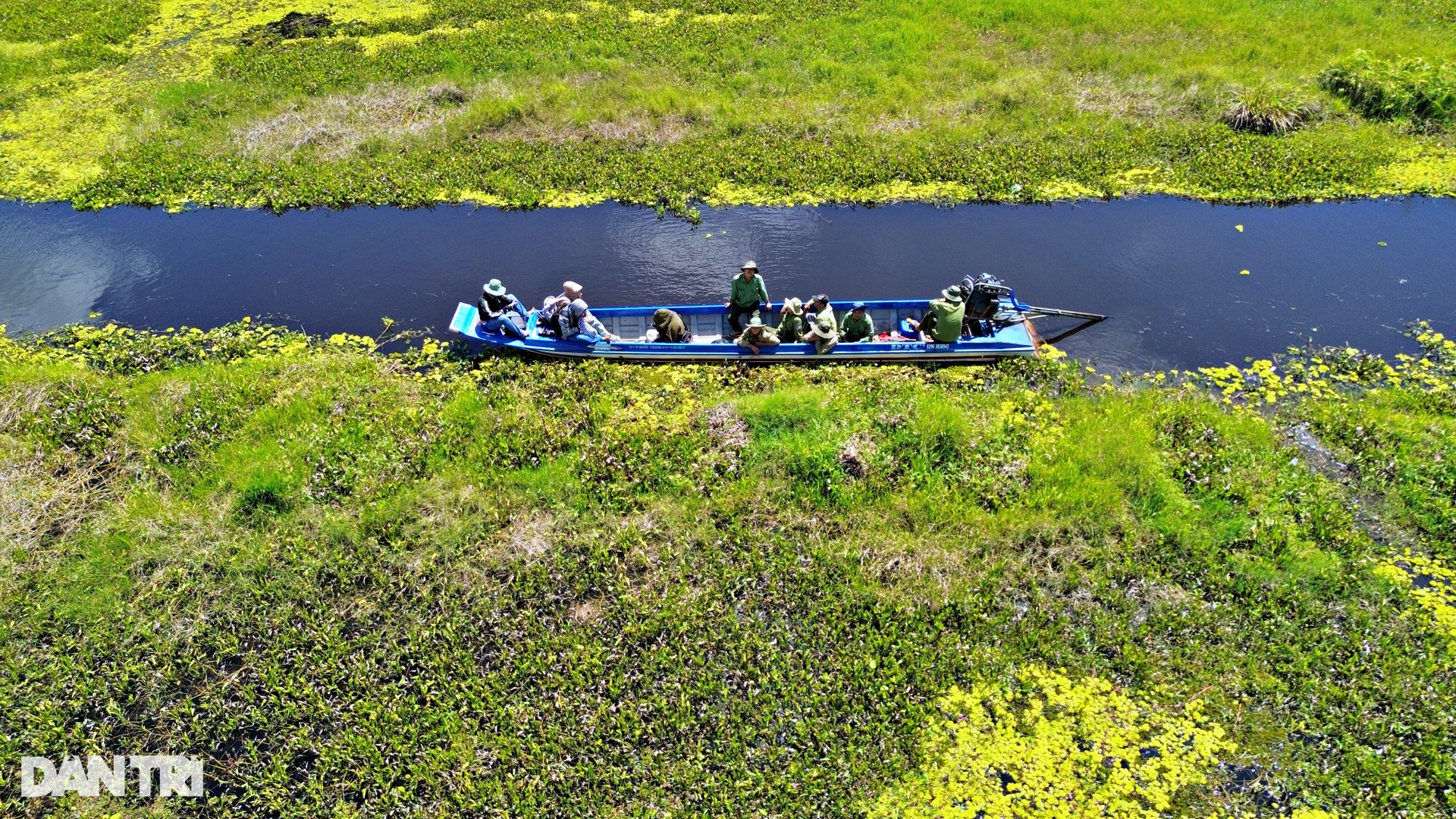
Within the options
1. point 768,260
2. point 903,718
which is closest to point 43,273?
point 768,260

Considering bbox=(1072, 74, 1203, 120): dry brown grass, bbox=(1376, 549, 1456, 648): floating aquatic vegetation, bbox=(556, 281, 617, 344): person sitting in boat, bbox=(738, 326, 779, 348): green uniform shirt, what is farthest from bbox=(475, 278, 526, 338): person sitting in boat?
bbox=(1072, 74, 1203, 120): dry brown grass

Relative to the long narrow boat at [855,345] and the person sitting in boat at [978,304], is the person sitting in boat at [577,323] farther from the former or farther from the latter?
the person sitting in boat at [978,304]

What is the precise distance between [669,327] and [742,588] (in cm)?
626

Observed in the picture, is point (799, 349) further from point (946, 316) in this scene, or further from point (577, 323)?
point (577, 323)

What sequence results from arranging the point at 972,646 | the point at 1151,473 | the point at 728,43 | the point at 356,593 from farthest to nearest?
the point at 728,43 → the point at 1151,473 → the point at 356,593 → the point at 972,646

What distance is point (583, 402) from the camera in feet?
47.2

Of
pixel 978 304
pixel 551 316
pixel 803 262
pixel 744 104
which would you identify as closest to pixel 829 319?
pixel 978 304

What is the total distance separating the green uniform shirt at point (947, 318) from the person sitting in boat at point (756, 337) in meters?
3.14

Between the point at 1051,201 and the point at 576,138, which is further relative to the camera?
the point at 576,138

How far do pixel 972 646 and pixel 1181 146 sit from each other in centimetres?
1829

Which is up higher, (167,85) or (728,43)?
(728,43)

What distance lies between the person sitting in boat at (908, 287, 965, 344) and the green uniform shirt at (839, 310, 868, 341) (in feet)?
3.67

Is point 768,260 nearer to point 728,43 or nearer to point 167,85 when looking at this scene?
point 728,43

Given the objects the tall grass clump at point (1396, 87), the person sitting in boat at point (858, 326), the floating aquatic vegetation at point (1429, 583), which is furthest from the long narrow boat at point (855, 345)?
the tall grass clump at point (1396, 87)
